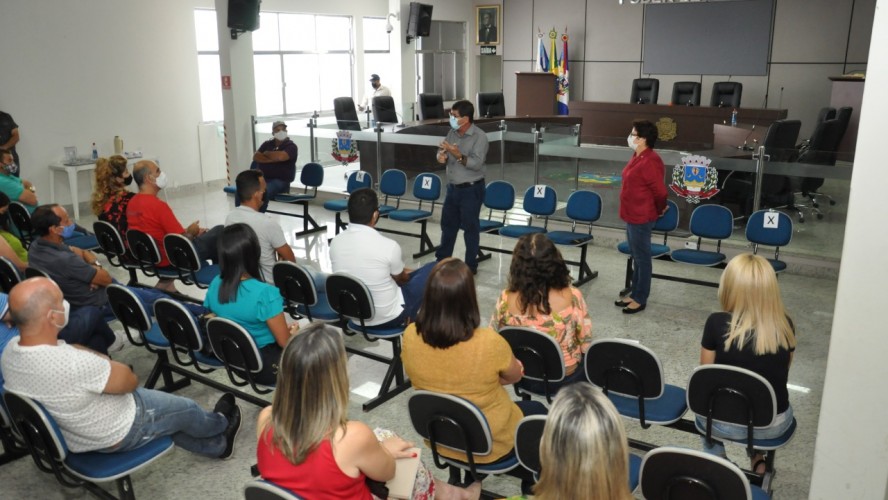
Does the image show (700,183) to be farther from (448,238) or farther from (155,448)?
(155,448)

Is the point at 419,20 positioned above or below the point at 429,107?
above

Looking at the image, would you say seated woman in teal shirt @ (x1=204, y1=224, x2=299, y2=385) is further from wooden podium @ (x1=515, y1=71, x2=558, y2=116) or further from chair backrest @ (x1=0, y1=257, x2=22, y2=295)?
wooden podium @ (x1=515, y1=71, x2=558, y2=116)

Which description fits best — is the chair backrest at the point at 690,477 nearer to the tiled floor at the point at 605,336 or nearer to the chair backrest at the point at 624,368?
the chair backrest at the point at 624,368

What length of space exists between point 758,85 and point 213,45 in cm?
972

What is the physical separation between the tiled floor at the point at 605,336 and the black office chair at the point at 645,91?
6.73 meters

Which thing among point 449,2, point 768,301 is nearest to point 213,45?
point 449,2

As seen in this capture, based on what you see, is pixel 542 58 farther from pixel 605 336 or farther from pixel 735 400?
pixel 735 400

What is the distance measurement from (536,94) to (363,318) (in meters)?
10.9

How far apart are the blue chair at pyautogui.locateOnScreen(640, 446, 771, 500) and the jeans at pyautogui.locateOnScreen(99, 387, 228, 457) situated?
199 cm

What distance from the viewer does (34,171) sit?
9.01 meters

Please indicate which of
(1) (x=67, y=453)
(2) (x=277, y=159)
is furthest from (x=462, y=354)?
(2) (x=277, y=159)

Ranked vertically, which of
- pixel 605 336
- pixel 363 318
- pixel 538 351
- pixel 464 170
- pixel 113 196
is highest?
pixel 464 170

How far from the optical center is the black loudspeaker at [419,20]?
14055 millimetres

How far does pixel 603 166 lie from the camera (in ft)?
25.0
